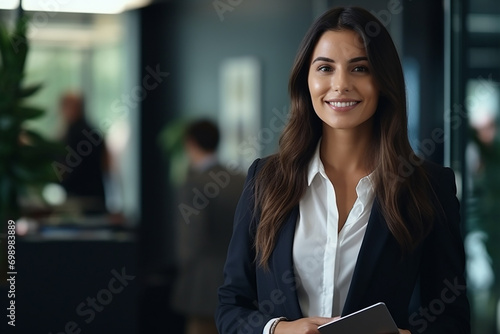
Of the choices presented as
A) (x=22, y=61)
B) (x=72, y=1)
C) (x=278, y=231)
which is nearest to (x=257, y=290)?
(x=278, y=231)

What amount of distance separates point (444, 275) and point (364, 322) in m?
0.25

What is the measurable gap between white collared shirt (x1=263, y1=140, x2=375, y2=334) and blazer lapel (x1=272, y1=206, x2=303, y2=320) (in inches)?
0.8

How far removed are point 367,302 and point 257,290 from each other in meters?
0.24

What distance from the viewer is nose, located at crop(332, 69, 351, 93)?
1.73m

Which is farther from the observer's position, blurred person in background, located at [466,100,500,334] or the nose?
blurred person in background, located at [466,100,500,334]

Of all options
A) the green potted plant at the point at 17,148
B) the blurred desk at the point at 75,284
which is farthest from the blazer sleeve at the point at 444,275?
the blurred desk at the point at 75,284

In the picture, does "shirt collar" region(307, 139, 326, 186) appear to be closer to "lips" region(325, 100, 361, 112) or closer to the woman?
the woman

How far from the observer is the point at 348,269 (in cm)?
175

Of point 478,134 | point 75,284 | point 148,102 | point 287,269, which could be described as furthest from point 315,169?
point 148,102

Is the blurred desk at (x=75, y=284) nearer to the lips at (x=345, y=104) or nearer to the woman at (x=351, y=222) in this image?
the woman at (x=351, y=222)

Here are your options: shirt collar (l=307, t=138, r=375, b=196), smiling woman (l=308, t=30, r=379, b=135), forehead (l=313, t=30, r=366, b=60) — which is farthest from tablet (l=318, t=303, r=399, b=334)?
forehead (l=313, t=30, r=366, b=60)

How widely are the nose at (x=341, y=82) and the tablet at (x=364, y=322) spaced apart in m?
0.46

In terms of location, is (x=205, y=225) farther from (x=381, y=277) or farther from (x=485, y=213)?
(x=381, y=277)

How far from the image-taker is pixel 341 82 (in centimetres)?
173
